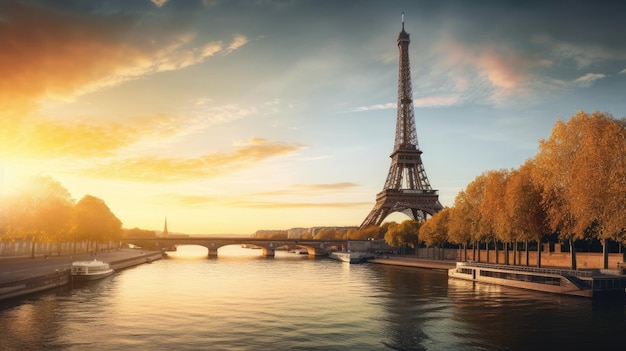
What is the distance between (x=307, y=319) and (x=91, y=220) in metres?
90.5

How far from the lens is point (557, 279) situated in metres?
59.5

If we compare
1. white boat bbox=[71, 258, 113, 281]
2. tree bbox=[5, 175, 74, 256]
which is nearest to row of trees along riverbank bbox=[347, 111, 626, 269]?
white boat bbox=[71, 258, 113, 281]

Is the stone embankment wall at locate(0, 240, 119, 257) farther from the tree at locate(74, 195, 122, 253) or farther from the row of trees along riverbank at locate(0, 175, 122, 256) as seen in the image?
the tree at locate(74, 195, 122, 253)

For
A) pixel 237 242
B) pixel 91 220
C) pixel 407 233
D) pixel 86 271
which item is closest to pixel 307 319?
pixel 86 271

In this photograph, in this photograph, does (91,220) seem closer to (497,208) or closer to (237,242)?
(237,242)

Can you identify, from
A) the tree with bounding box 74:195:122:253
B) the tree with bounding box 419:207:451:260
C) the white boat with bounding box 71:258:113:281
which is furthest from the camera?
the tree with bounding box 419:207:451:260

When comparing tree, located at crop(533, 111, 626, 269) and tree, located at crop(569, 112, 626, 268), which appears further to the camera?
tree, located at crop(533, 111, 626, 269)

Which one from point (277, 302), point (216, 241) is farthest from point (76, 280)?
point (216, 241)

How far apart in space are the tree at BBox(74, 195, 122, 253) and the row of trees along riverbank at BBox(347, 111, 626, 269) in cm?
8470

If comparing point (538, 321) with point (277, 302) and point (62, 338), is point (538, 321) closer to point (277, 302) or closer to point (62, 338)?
point (277, 302)

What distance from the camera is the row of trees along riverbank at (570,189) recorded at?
183 ft

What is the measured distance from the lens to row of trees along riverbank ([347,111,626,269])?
55.7 meters

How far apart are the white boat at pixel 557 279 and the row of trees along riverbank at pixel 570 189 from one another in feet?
15.9

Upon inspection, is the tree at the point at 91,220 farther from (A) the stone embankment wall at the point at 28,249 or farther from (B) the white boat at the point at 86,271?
(B) the white boat at the point at 86,271
